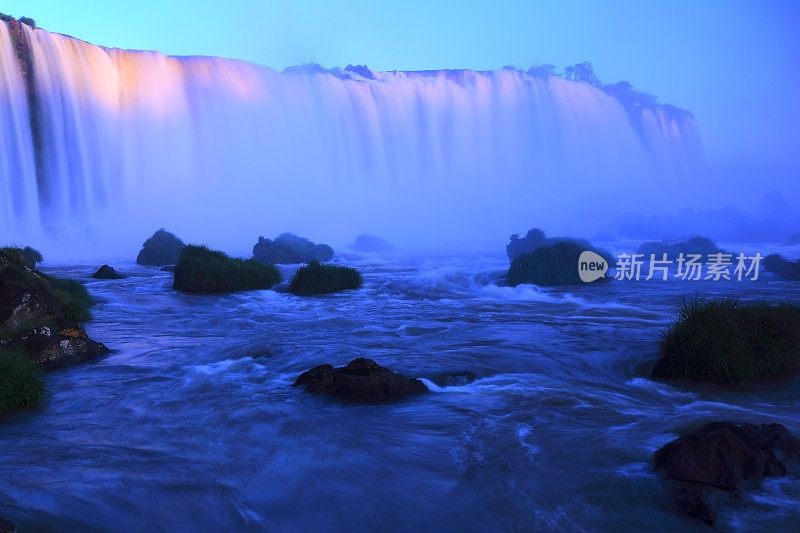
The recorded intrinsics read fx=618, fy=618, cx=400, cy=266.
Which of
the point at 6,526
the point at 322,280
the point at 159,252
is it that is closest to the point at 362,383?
the point at 6,526

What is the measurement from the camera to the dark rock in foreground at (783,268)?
21.2 metres

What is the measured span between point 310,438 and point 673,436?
12.6 feet

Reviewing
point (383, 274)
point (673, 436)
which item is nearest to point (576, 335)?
point (673, 436)

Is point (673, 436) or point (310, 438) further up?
point (673, 436)

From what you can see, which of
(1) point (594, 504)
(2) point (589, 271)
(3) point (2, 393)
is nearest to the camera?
(1) point (594, 504)

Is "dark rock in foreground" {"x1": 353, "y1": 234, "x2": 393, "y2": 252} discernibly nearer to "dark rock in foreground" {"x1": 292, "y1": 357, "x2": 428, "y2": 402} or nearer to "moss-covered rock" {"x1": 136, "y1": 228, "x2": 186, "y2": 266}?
"moss-covered rock" {"x1": 136, "y1": 228, "x2": 186, "y2": 266}

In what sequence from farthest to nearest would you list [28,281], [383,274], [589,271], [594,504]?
[383,274], [589,271], [28,281], [594,504]

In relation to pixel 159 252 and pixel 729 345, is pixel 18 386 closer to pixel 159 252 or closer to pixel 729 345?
pixel 729 345

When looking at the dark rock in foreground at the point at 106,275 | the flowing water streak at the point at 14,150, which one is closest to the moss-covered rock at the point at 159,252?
the dark rock in foreground at the point at 106,275

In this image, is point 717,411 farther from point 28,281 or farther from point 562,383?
point 28,281

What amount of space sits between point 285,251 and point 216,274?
403 inches

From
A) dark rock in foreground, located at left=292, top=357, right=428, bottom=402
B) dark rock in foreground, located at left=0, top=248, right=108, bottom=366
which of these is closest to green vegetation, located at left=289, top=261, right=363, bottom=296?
dark rock in foreground, located at left=0, top=248, right=108, bottom=366

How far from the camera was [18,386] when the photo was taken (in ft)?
24.5

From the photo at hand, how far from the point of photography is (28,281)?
1085 cm
